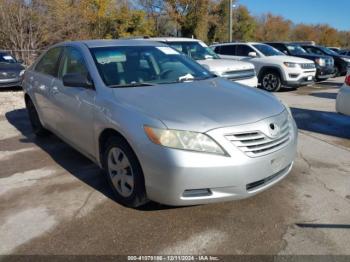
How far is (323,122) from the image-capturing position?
23.2 ft

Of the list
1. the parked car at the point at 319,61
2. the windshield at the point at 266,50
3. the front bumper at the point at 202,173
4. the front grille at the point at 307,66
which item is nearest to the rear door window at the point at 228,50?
the windshield at the point at 266,50

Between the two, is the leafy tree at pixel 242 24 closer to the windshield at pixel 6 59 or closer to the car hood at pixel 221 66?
the windshield at pixel 6 59

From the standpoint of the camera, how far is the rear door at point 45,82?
4922 mm

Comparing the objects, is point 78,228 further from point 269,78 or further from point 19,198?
point 269,78

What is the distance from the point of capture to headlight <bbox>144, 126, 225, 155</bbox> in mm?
2908

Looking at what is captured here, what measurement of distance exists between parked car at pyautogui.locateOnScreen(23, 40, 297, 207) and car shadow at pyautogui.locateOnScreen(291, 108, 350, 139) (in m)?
2.97

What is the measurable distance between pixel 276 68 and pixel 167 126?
915 centimetres

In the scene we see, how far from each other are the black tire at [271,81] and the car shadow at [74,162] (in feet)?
24.8

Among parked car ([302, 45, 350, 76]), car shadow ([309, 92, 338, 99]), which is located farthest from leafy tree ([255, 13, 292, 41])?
car shadow ([309, 92, 338, 99])

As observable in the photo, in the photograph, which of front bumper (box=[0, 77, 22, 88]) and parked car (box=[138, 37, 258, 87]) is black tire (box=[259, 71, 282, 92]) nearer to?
parked car (box=[138, 37, 258, 87])

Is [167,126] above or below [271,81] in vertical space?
above

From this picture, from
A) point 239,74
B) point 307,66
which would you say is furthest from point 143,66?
point 307,66

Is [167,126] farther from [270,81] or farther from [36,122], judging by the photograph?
[270,81]

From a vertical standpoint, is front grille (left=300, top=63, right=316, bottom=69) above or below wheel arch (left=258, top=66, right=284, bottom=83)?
above
